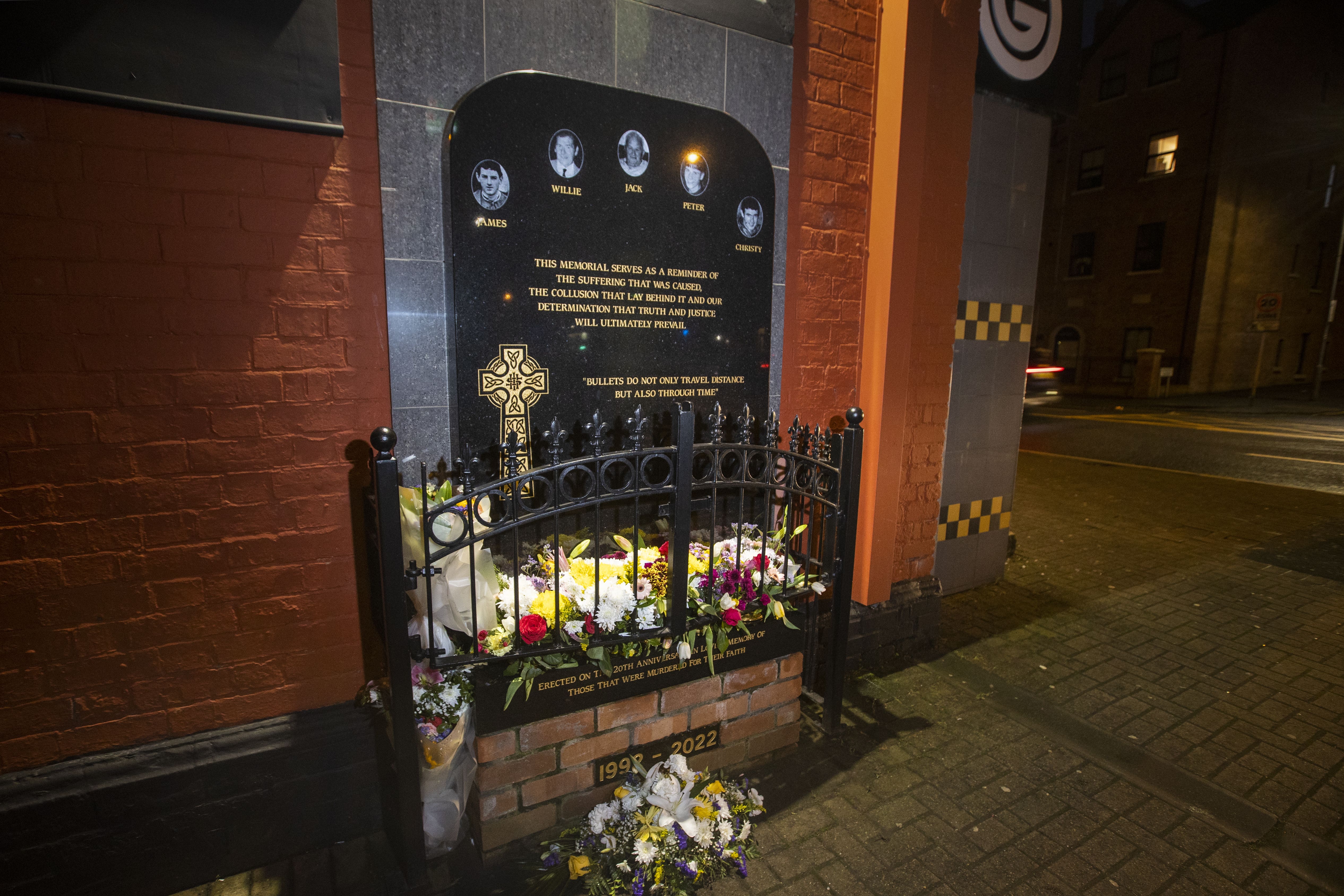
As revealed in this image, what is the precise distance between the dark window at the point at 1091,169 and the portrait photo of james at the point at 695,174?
89.2 ft

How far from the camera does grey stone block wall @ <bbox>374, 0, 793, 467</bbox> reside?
253cm

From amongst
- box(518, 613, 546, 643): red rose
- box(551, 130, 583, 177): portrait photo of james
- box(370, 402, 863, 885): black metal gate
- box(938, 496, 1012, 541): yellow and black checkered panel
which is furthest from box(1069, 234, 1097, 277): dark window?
box(518, 613, 546, 643): red rose

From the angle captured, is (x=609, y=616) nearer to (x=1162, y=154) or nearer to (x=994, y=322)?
(x=994, y=322)

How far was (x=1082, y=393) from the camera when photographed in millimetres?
23734

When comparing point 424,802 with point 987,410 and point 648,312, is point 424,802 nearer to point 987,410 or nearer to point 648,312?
point 648,312

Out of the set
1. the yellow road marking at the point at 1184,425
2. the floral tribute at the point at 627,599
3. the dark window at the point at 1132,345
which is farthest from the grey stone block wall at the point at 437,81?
the dark window at the point at 1132,345

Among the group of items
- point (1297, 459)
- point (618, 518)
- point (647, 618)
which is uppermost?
point (618, 518)

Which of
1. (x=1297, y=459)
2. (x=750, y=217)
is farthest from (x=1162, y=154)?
(x=750, y=217)

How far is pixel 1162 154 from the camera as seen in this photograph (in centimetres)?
2166

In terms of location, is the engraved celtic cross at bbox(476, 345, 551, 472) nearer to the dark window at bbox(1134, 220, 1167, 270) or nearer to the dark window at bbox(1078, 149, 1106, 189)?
the dark window at bbox(1134, 220, 1167, 270)

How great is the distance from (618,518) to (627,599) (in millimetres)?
696

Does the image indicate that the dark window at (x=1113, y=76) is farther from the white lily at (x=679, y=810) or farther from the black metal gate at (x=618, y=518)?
the white lily at (x=679, y=810)

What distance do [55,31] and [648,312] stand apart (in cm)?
228

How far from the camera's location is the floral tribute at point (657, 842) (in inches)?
89.4
